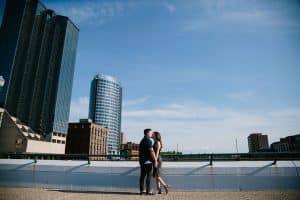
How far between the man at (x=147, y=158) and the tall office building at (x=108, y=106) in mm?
154041

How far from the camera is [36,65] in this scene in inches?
4877

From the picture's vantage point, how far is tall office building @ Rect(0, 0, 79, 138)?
113500mm

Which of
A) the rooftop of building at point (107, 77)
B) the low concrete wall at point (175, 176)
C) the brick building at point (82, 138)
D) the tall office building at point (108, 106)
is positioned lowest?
the low concrete wall at point (175, 176)

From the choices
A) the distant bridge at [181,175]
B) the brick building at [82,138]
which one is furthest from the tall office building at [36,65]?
the distant bridge at [181,175]

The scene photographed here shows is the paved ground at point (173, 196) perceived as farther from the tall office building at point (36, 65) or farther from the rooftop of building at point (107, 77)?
the rooftop of building at point (107, 77)

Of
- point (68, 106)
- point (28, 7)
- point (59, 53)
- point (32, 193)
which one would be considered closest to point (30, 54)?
point (59, 53)

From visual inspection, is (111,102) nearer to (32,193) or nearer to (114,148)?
(114,148)

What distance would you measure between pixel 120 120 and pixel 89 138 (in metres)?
69.5

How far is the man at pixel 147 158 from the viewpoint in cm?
656

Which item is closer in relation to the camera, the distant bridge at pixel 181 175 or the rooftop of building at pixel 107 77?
the distant bridge at pixel 181 175

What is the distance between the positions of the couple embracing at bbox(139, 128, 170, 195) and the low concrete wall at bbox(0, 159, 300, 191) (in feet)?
2.54

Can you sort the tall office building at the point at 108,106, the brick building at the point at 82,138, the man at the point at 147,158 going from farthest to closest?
1. the tall office building at the point at 108,106
2. the brick building at the point at 82,138
3. the man at the point at 147,158

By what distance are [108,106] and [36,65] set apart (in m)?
58.4

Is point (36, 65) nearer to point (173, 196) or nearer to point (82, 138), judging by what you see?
point (82, 138)
